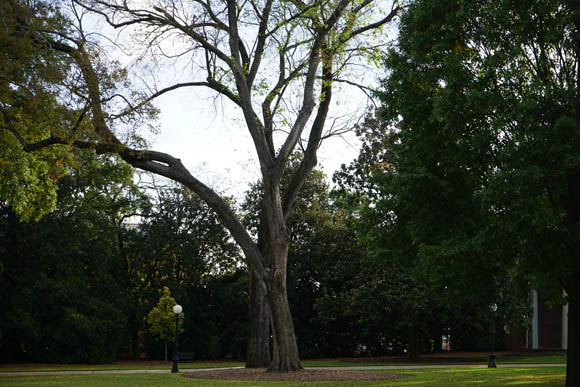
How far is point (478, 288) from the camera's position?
12180mm

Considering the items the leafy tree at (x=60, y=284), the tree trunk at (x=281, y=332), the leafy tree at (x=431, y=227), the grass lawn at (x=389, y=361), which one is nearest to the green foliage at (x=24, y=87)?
the tree trunk at (x=281, y=332)

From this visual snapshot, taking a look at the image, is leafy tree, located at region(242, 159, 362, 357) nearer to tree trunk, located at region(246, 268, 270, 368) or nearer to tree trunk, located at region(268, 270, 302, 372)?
tree trunk, located at region(246, 268, 270, 368)

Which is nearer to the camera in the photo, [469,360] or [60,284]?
[469,360]

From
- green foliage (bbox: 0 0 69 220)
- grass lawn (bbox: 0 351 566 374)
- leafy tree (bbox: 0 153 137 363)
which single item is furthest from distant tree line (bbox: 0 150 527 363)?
green foliage (bbox: 0 0 69 220)

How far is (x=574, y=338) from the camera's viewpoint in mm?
12828

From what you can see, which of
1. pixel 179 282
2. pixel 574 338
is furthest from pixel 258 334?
pixel 179 282

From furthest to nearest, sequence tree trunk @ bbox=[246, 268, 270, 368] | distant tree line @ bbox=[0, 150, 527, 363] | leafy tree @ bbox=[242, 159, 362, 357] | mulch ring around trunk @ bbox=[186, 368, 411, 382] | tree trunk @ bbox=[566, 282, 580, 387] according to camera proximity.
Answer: leafy tree @ bbox=[242, 159, 362, 357] < distant tree line @ bbox=[0, 150, 527, 363] < tree trunk @ bbox=[246, 268, 270, 368] < mulch ring around trunk @ bbox=[186, 368, 411, 382] < tree trunk @ bbox=[566, 282, 580, 387]

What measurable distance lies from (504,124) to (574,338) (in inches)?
200

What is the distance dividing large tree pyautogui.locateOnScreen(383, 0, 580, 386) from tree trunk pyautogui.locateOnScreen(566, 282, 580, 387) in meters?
0.02

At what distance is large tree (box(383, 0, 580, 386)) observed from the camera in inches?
410

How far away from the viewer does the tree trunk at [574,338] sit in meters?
12.5

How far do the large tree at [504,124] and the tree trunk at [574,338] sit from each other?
20 mm

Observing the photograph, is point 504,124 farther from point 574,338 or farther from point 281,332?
point 281,332

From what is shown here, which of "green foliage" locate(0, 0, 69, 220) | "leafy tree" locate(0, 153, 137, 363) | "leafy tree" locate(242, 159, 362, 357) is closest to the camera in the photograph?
"green foliage" locate(0, 0, 69, 220)
